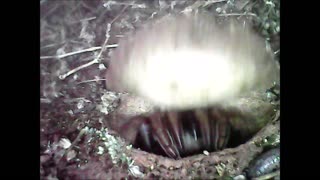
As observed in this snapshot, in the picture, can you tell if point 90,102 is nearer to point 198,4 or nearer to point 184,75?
point 184,75

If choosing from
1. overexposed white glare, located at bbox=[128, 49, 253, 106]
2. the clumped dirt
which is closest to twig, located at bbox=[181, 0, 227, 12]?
the clumped dirt

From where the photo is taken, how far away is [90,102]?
5.19ft

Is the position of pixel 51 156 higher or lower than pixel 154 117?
lower

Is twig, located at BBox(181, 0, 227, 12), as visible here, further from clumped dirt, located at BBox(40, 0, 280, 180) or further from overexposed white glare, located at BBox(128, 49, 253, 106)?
overexposed white glare, located at BBox(128, 49, 253, 106)

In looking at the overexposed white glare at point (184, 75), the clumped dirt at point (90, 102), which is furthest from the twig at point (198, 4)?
the overexposed white glare at point (184, 75)

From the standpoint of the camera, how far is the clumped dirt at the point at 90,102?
156cm

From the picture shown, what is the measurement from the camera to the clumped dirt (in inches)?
61.5

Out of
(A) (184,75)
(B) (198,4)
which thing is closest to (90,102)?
(A) (184,75)

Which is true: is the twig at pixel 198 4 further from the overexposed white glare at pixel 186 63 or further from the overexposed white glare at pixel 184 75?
the overexposed white glare at pixel 184 75
